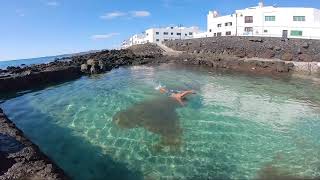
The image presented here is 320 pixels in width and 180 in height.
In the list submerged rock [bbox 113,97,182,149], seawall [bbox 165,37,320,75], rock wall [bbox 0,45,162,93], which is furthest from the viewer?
seawall [bbox 165,37,320,75]

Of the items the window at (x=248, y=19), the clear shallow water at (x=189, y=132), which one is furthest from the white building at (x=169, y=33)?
the clear shallow water at (x=189, y=132)

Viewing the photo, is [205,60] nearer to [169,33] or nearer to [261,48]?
[261,48]

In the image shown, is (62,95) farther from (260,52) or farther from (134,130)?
(260,52)

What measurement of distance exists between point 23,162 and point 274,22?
6120cm

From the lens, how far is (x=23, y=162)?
1238cm

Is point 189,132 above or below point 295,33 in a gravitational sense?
below

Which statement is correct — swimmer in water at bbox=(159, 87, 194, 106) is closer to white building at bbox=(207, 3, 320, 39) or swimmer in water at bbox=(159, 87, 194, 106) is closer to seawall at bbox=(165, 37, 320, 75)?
seawall at bbox=(165, 37, 320, 75)

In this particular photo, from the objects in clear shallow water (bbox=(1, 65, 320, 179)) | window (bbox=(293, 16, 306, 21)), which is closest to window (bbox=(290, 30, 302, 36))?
window (bbox=(293, 16, 306, 21))

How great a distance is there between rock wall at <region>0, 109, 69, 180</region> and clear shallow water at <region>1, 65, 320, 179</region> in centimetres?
168

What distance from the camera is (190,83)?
34.4 meters

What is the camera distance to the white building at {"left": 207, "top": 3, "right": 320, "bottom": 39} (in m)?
60.3

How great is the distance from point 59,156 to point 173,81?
832 inches

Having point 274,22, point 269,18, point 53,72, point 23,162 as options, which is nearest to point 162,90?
point 23,162

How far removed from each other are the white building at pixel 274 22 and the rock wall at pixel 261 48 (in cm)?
868
